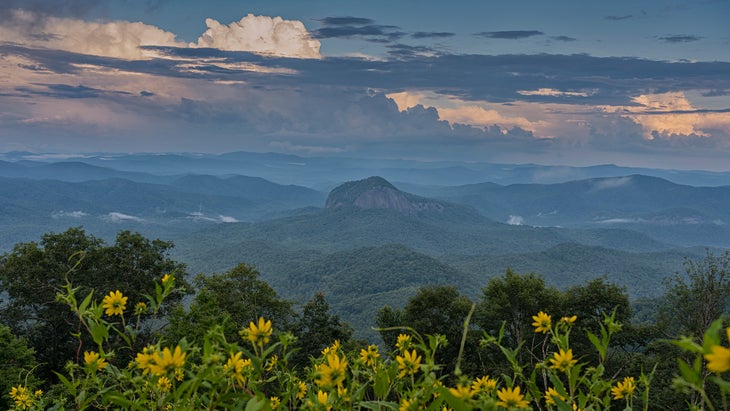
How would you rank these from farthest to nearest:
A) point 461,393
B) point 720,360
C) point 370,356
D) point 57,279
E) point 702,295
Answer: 1. point 57,279
2. point 702,295
3. point 370,356
4. point 461,393
5. point 720,360

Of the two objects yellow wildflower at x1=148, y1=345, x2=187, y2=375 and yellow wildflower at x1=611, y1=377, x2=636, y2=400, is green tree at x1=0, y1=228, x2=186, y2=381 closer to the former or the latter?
yellow wildflower at x1=611, y1=377, x2=636, y2=400

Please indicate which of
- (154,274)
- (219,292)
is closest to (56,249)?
(154,274)

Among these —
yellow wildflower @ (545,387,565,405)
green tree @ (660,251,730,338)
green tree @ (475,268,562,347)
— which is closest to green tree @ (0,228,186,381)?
green tree @ (475,268,562,347)

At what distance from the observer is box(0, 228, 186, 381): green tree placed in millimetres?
29984

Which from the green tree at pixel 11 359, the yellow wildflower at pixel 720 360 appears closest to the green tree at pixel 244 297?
the green tree at pixel 11 359

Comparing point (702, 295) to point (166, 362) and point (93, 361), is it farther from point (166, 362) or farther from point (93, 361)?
point (166, 362)

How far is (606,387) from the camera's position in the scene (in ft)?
9.62

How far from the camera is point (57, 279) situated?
30.1 m

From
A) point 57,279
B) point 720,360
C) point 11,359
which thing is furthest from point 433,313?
point 720,360

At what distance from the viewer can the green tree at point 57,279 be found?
98.4 feet

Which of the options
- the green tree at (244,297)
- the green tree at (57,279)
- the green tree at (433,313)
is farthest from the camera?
the green tree at (433,313)

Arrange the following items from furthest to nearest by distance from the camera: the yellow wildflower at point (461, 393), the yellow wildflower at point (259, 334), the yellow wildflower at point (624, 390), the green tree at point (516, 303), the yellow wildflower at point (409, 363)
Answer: the green tree at point (516, 303), the yellow wildflower at point (624, 390), the yellow wildflower at point (409, 363), the yellow wildflower at point (259, 334), the yellow wildflower at point (461, 393)

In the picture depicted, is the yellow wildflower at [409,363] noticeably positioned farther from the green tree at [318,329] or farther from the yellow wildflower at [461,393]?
the green tree at [318,329]

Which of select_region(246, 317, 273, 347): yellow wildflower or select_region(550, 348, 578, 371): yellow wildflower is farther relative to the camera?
select_region(550, 348, 578, 371): yellow wildflower
